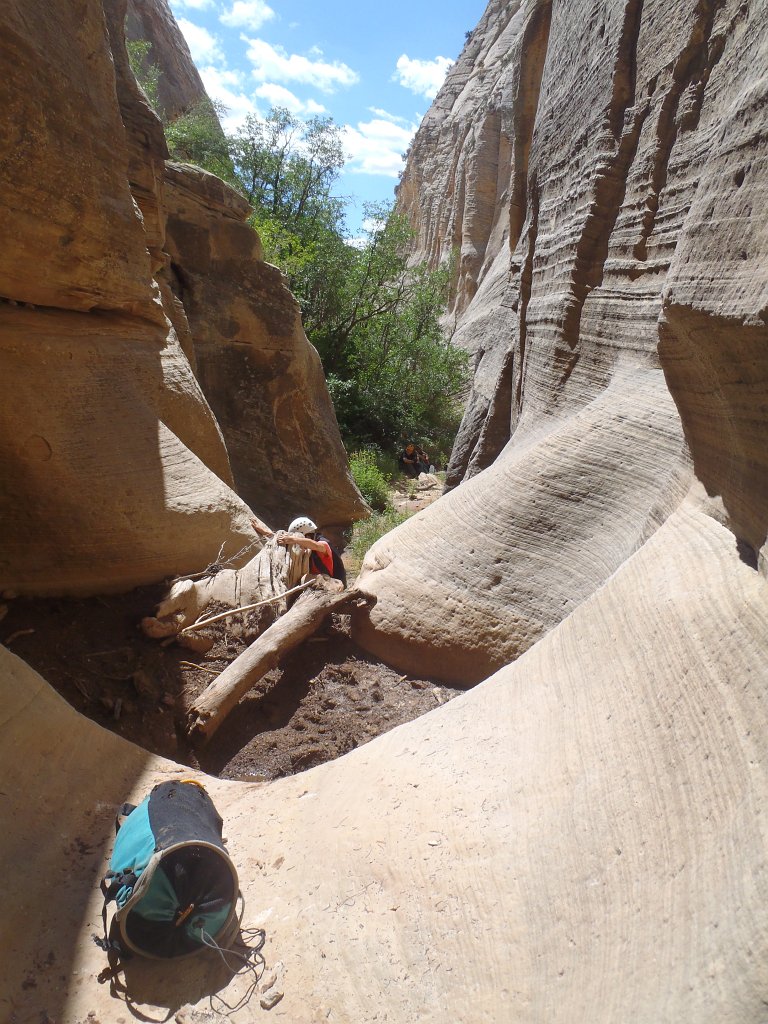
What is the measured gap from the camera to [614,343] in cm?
331

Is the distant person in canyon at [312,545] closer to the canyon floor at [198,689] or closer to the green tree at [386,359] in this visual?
the canyon floor at [198,689]

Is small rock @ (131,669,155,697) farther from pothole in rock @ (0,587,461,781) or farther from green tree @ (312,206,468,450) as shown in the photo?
green tree @ (312,206,468,450)

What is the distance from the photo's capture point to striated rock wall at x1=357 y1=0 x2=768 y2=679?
5.72ft

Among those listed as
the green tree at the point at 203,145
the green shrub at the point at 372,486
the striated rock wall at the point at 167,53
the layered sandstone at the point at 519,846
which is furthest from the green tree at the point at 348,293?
the layered sandstone at the point at 519,846

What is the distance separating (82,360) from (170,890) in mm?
2716

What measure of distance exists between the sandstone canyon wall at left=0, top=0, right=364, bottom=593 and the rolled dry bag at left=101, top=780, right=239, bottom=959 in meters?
1.86

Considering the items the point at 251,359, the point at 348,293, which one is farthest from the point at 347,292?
the point at 251,359

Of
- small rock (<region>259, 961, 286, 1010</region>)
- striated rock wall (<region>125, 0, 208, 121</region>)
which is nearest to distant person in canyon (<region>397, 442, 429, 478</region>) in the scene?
small rock (<region>259, 961, 286, 1010</region>)

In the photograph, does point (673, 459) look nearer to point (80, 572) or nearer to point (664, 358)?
point (664, 358)

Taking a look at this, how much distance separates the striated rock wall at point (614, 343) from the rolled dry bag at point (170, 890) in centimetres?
164

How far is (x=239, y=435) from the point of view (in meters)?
6.98

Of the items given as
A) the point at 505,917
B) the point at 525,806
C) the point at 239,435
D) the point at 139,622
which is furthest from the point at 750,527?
the point at 239,435

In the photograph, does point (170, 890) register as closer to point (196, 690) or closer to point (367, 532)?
point (196, 690)

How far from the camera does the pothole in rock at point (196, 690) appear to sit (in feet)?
9.68
